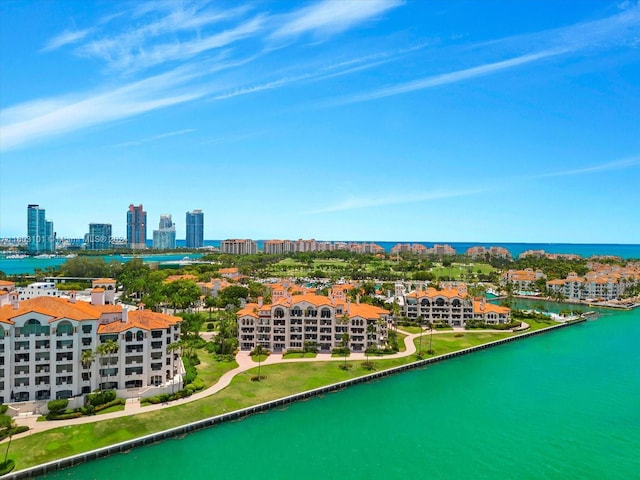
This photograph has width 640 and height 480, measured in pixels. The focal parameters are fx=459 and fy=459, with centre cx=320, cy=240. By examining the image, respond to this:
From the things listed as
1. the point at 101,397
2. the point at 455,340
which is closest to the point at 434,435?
the point at 101,397

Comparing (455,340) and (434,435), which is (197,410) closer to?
(434,435)

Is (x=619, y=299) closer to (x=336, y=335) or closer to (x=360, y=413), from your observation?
(x=336, y=335)

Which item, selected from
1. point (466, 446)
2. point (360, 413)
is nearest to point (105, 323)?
point (360, 413)

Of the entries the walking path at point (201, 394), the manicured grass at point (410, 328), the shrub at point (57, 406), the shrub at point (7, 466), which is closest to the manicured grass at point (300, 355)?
the walking path at point (201, 394)

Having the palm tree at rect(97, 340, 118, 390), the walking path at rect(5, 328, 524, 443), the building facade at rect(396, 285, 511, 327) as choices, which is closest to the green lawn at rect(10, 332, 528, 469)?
the walking path at rect(5, 328, 524, 443)

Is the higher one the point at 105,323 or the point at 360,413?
the point at 105,323

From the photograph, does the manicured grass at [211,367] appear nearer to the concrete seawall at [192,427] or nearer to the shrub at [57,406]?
the concrete seawall at [192,427]

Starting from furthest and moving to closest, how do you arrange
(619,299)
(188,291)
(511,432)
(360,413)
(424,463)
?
(619,299) → (188,291) → (360,413) → (511,432) → (424,463)
